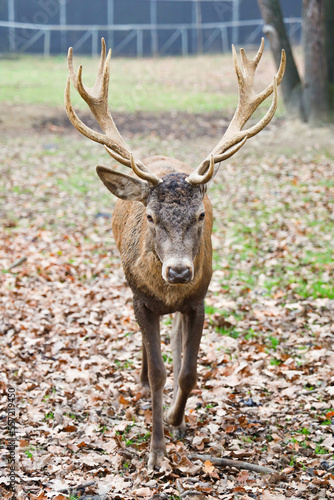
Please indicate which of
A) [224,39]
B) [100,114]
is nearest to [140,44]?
[224,39]

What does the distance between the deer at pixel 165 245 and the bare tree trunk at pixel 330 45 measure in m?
9.90

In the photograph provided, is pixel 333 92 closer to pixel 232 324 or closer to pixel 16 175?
pixel 16 175

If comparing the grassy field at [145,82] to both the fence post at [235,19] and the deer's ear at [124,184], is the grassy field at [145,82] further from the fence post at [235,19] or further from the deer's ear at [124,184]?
the deer's ear at [124,184]

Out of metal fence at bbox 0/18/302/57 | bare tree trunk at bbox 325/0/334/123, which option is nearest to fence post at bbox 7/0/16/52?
metal fence at bbox 0/18/302/57

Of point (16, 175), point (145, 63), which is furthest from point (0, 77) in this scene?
point (16, 175)

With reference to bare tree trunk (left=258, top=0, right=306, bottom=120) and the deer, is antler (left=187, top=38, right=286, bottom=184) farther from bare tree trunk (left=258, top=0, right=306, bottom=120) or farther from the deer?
bare tree trunk (left=258, top=0, right=306, bottom=120)

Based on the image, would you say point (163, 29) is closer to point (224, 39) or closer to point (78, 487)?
point (224, 39)

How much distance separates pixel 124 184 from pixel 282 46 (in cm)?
1159

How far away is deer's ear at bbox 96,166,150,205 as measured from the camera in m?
4.53

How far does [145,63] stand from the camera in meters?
30.9

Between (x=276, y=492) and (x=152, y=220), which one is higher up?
(x=152, y=220)

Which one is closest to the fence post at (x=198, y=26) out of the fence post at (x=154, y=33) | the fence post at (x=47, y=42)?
the fence post at (x=154, y=33)

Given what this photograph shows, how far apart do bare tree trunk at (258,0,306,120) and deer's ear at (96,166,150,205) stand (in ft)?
36.9

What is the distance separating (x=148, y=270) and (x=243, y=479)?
167 cm
